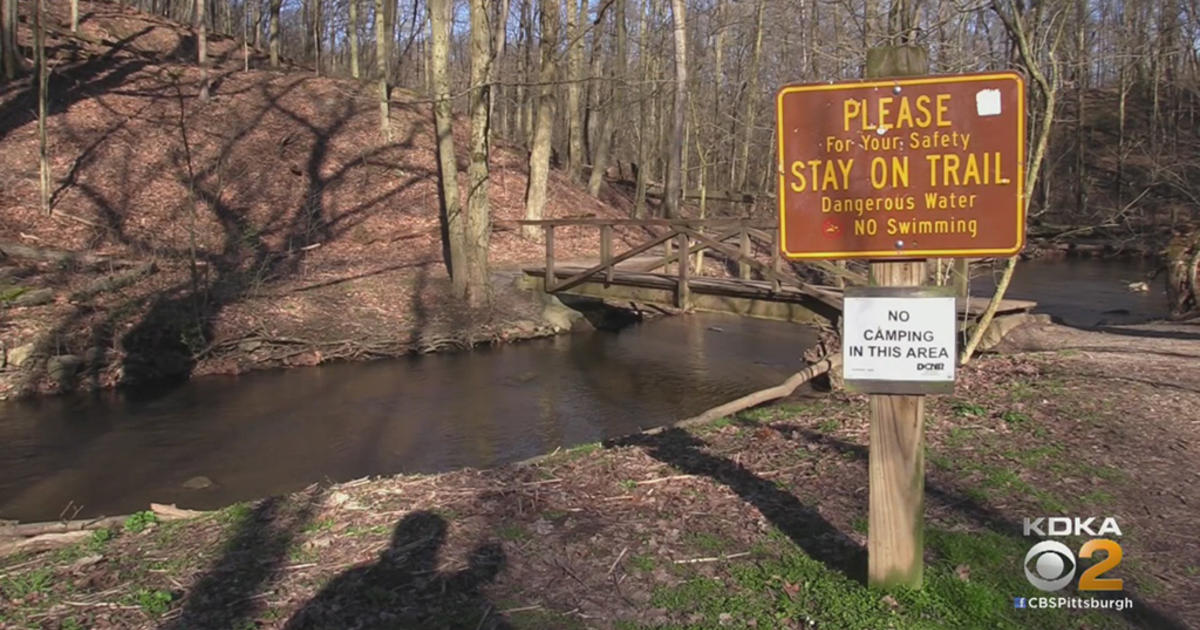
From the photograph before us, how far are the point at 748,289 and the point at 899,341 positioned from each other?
9987 millimetres

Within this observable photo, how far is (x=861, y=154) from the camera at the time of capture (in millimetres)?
3809

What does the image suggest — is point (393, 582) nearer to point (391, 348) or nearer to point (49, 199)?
point (391, 348)

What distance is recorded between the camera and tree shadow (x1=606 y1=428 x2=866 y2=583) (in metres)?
4.39

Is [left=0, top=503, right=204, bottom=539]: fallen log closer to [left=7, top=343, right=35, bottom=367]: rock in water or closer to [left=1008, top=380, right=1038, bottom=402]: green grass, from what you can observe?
[left=1008, top=380, right=1038, bottom=402]: green grass

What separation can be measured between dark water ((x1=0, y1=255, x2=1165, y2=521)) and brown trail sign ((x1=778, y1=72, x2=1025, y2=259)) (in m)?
6.20

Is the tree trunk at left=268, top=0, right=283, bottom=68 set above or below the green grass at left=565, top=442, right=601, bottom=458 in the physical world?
above

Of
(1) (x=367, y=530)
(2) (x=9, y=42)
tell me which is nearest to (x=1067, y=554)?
(1) (x=367, y=530)

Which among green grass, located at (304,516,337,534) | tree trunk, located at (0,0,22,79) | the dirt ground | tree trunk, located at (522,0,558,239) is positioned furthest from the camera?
tree trunk, located at (522,0,558,239)

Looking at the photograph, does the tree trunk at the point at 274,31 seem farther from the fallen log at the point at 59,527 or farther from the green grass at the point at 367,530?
the green grass at the point at 367,530

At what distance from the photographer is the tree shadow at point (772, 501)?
4395mm

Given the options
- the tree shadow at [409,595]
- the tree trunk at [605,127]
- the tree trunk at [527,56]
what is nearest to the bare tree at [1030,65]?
the tree shadow at [409,595]

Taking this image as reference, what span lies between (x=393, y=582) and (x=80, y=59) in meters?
26.7

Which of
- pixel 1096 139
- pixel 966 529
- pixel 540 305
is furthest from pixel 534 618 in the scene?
pixel 1096 139

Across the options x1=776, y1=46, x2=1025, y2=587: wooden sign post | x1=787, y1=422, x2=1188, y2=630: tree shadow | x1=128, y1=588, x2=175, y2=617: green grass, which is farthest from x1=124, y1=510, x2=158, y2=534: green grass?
x1=787, y1=422, x2=1188, y2=630: tree shadow
